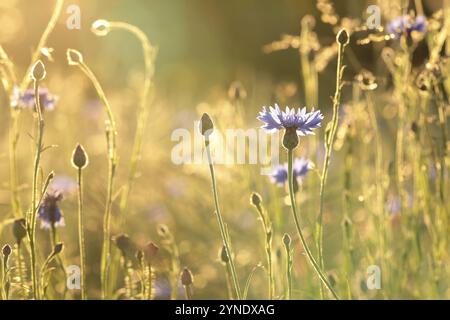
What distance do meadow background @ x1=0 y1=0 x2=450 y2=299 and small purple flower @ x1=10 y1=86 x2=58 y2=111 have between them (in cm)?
9

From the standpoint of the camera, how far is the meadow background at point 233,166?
4.56 ft

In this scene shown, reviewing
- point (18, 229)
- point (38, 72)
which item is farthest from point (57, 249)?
point (38, 72)

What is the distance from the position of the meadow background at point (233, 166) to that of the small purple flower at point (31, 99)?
9 centimetres

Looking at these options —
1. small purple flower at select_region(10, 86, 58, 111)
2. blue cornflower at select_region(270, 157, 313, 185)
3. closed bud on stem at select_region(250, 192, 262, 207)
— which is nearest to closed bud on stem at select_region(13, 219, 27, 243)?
small purple flower at select_region(10, 86, 58, 111)

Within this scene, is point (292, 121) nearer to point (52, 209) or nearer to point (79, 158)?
point (79, 158)

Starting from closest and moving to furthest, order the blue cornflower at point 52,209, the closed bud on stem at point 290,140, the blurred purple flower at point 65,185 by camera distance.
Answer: the closed bud on stem at point 290,140 < the blue cornflower at point 52,209 < the blurred purple flower at point 65,185

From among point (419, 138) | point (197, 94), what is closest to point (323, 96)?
point (197, 94)

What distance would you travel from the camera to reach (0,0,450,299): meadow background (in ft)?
4.56

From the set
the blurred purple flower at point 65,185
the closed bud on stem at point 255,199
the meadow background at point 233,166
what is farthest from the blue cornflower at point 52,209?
the blurred purple flower at point 65,185

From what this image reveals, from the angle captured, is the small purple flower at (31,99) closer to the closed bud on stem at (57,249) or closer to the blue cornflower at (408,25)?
the closed bud on stem at (57,249)

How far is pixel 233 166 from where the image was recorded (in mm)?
1801

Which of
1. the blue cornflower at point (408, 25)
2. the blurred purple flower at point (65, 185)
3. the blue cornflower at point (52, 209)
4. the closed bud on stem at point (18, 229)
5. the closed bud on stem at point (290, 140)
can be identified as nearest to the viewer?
the closed bud on stem at point (290, 140)

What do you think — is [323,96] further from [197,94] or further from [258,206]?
[258,206]

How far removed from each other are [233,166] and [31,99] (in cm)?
57
